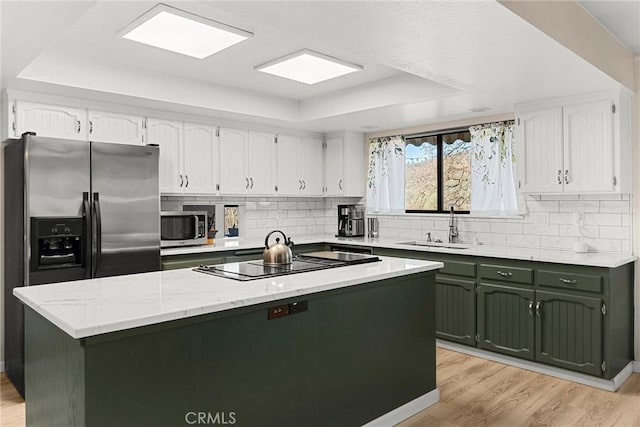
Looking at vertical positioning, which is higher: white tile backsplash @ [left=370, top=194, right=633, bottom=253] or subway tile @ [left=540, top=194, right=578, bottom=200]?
subway tile @ [left=540, top=194, right=578, bottom=200]

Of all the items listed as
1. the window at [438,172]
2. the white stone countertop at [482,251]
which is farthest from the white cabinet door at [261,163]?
the window at [438,172]

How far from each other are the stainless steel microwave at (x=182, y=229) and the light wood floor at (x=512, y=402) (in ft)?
5.23

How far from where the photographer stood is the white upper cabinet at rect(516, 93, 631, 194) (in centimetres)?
359

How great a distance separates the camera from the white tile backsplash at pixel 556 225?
3.82 m

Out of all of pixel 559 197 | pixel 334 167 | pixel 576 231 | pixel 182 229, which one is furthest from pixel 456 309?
pixel 182 229

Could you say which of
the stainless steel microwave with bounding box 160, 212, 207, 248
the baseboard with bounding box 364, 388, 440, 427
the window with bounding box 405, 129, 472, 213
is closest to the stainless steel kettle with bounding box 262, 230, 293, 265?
the baseboard with bounding box 364, 388, 440, 427

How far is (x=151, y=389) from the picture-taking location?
1.90 metres

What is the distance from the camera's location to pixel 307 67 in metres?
3.63

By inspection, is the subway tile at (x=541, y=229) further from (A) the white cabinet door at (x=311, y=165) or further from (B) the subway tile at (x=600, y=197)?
(A) the white cabinet door at (x=311, y=165)

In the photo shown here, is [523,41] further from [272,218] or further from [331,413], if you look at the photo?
[272,218]

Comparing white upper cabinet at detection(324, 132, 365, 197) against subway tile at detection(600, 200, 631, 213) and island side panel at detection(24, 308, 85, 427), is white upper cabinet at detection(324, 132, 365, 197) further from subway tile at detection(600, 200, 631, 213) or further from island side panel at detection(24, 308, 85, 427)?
island side panel at detection(24, 308, 85, 427)

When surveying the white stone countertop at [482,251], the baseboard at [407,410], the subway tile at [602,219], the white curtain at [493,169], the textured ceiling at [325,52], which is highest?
the textured ceiling at [325,52]

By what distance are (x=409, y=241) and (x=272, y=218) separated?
162 cm

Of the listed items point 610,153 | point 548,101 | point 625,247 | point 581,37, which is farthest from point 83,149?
point 625,247
